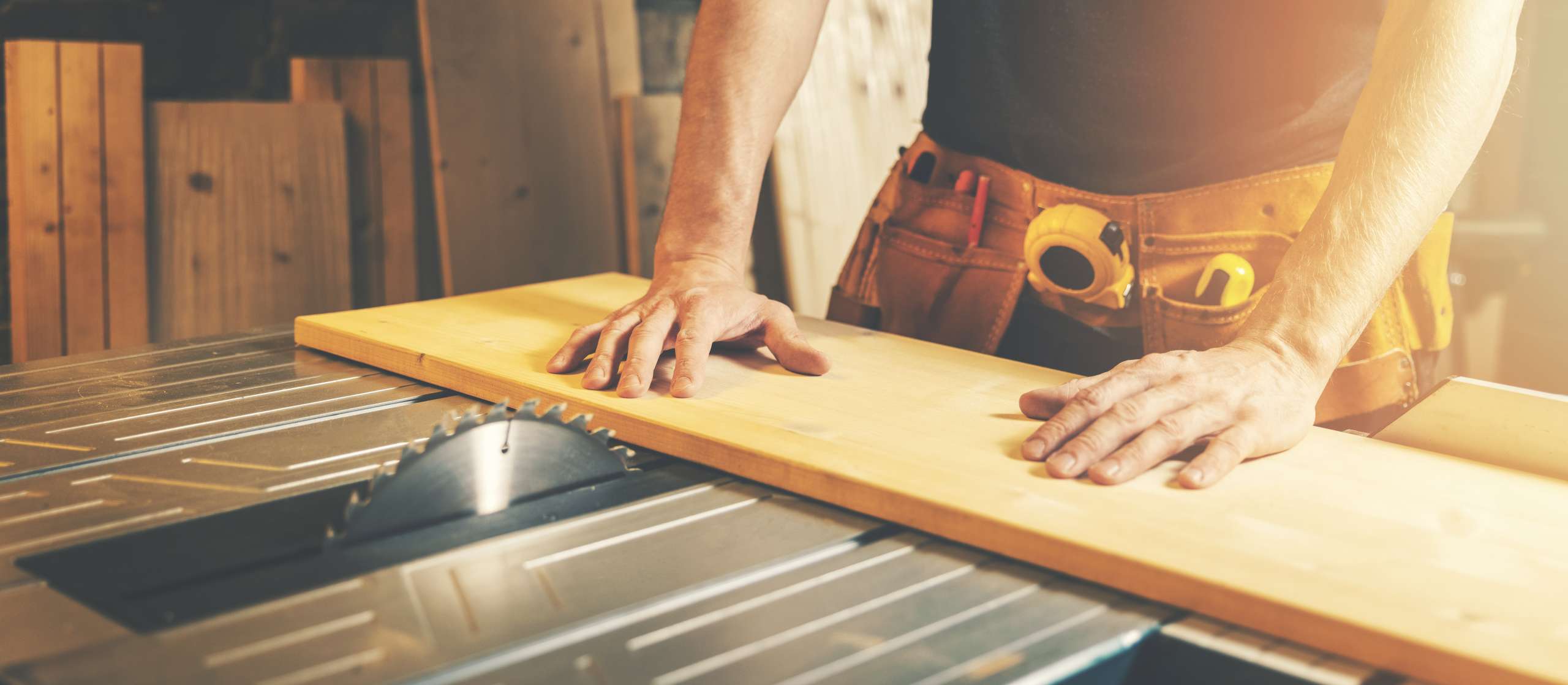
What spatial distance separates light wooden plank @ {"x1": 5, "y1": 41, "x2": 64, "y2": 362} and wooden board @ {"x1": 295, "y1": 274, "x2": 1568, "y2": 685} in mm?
1685

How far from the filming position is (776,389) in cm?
124

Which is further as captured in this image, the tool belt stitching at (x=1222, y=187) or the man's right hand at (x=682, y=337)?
the tool belt stitching at (x=1222, y=187)

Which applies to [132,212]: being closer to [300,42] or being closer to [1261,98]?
[300,42]

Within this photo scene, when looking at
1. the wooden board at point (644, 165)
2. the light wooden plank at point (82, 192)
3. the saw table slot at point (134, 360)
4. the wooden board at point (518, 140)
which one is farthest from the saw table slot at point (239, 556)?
the wooden board at point (644, 165)

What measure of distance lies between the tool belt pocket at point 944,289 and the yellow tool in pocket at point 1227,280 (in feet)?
0.94

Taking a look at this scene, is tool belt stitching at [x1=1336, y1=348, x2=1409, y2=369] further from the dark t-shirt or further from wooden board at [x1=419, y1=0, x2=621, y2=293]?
wooden board at [x1=419, y1=0, x2=621, y2=293]

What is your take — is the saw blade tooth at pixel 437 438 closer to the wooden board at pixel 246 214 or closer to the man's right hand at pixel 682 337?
the man's right hand at pixel 682 337

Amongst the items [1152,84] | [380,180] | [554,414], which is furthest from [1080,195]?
[380,180]

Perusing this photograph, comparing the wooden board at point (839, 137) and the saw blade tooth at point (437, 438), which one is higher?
the wooden board at point (839, 137)

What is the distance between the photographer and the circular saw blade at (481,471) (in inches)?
32.7

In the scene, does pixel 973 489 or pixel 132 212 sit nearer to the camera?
pixel 973 489

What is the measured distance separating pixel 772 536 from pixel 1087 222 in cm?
95

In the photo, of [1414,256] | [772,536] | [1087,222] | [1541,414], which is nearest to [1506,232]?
[1414,256]

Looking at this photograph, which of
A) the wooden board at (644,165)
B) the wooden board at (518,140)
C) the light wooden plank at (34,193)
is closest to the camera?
the light wooden plank at (34,193)
